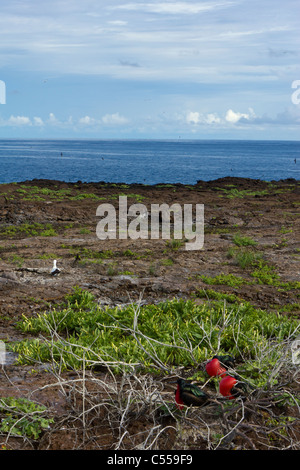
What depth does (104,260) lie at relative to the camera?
41.4 ft

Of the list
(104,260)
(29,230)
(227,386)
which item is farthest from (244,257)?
(29,230)

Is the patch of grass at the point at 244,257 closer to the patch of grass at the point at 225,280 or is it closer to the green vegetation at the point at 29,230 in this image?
the patch of grass at the point at 225,280

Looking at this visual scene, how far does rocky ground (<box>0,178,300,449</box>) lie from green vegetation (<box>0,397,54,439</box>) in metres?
0.09

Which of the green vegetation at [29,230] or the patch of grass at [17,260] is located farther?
the green vegetation at [29,230]

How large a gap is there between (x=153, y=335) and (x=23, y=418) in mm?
2434

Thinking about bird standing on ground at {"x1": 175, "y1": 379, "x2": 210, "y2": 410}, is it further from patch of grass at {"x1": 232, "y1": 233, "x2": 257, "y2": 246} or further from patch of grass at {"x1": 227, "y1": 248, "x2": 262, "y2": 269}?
patch of grass at {"x1": 232, "y1": 233, "x2": 257, "y2": 246}

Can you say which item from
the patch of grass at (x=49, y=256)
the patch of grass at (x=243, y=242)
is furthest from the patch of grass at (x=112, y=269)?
the patch of grass at (x=243, y=242)

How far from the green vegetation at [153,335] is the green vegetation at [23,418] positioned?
0.58 meters

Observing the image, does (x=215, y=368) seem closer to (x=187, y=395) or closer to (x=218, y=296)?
(x=187, y=395)

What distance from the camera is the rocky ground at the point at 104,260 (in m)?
7.46

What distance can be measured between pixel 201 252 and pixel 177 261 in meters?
1.27

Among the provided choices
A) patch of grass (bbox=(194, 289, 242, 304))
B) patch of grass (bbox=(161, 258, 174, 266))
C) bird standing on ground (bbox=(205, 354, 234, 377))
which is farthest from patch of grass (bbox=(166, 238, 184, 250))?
bird standing on ground (bbox=(205, 354, 234, 377))
